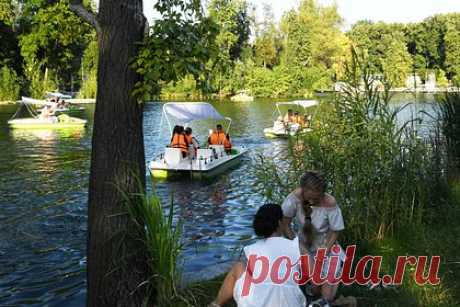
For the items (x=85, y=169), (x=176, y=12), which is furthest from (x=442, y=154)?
(x=85, y=169)

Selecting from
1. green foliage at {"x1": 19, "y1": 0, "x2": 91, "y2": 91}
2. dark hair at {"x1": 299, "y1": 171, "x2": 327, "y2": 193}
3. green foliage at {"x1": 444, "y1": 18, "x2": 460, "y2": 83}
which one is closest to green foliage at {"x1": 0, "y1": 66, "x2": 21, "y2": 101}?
green foliage at {"x1": 19, "y1": 0, "x2": 91, "y2": 91}

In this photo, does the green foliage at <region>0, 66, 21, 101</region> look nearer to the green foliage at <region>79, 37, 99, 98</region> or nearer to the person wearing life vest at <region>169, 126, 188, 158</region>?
the green foliage at <region>79, 37, 99, 98</region>

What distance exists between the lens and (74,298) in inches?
307

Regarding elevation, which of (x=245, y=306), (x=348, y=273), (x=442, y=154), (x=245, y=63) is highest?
(x=245, y=63)

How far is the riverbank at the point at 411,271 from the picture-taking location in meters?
5.36

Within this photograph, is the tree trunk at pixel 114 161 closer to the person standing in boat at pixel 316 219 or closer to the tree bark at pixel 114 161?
the tree bark at pixel 114 161

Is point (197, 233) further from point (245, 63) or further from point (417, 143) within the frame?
point (245, 63)

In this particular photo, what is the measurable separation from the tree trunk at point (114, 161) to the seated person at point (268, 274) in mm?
1579

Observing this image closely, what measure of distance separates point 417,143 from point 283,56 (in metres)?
75.1

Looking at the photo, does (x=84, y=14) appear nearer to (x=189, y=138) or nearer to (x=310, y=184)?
(x=310, y=184)

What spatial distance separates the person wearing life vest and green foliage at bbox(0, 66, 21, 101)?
44.9 meters

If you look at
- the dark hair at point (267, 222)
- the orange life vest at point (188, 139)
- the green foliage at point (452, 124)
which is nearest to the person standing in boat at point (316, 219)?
the dark hair at point (267, 222)

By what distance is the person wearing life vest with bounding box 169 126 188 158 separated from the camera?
17.5m

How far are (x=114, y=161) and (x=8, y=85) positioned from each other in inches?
2247
